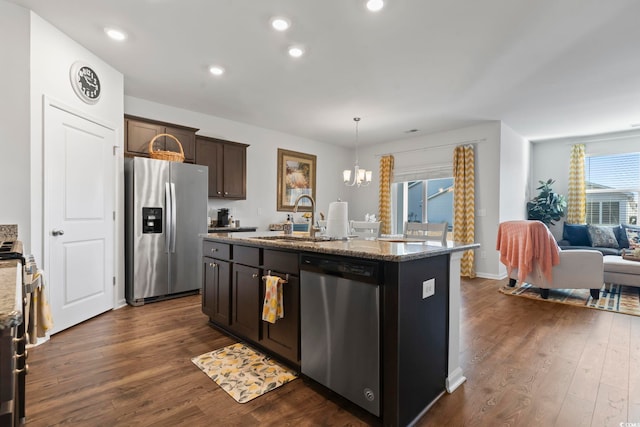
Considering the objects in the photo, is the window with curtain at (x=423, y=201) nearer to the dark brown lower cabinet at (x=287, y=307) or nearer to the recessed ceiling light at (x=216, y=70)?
the recessed ceiling light at (x=216, y=70)

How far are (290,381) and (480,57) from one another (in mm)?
3336

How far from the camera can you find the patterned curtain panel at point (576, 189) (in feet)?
20.6

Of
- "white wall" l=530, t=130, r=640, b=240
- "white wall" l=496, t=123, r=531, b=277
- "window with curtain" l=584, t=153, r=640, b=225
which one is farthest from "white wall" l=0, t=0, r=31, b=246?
"window with curtain" l=584, t=153, r=640, b=225

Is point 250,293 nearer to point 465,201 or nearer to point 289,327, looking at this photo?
point 289,327

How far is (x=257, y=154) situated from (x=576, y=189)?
21.1ft

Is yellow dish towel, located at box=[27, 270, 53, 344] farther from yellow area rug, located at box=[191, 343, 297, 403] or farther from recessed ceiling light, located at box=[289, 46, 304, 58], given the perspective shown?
recessed ceiling light, located at box=[289, 46, 304, 58]

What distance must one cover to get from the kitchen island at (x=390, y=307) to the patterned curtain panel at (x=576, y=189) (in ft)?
19.5

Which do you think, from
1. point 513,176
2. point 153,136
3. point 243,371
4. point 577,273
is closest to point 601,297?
point 577,273

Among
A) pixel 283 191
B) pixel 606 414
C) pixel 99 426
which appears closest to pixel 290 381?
pixel 99 426

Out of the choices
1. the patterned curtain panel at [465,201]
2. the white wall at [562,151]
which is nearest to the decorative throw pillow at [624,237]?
the white wall at [562,151]

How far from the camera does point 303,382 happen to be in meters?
2.03

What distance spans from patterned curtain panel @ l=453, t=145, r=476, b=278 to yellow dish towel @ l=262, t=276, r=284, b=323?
4.26 meters

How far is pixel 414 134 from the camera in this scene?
6078mm

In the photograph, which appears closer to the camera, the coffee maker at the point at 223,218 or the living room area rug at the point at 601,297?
the living room area rug at the point at 601,297
